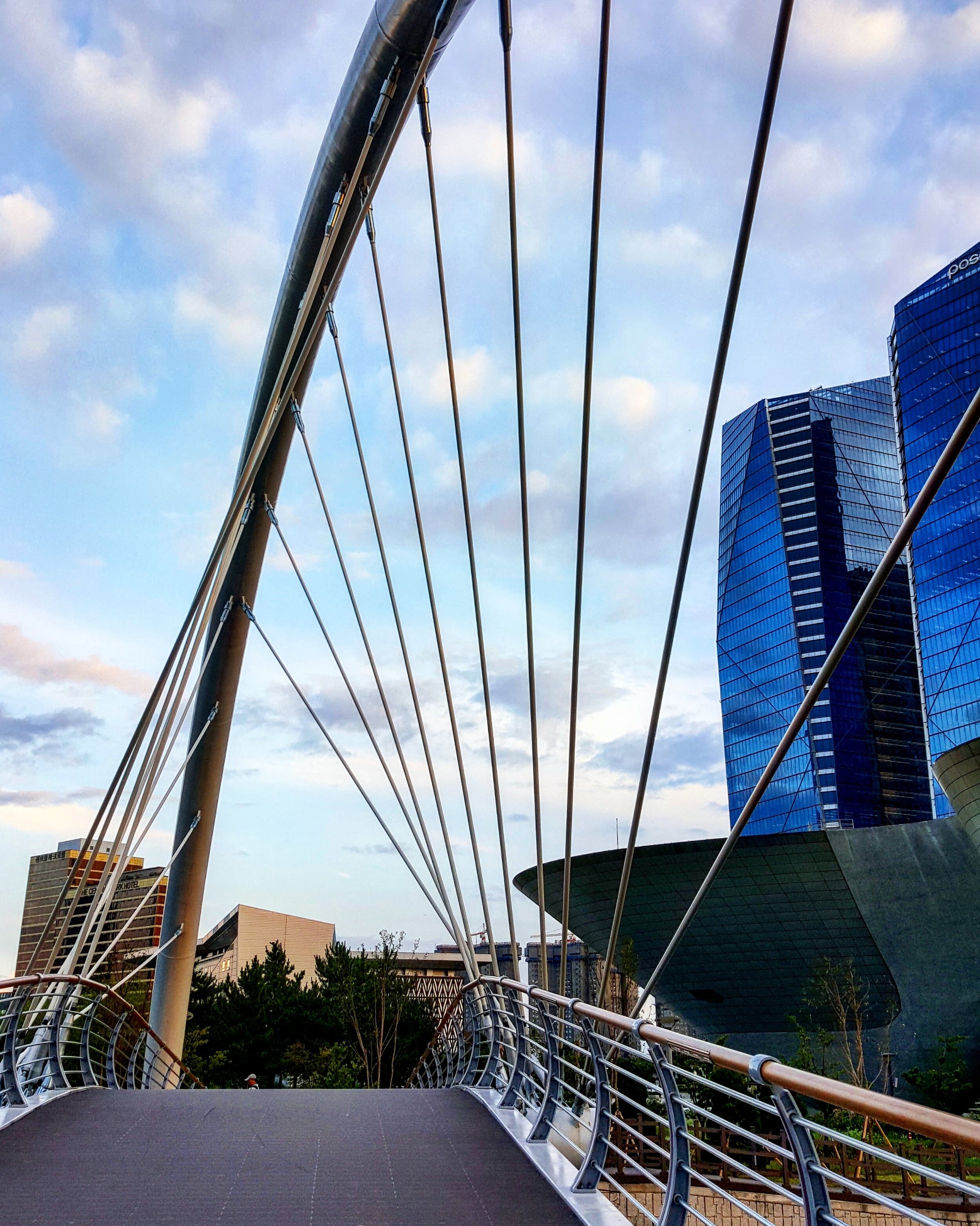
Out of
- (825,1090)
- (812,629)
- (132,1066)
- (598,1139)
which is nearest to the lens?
(825,1090)

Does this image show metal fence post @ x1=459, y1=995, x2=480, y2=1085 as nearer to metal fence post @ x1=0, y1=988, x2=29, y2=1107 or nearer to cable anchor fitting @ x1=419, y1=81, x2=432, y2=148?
metal fence post @ x1=0, y1=988, x2=29, y2=1107

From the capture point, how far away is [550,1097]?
536 cm

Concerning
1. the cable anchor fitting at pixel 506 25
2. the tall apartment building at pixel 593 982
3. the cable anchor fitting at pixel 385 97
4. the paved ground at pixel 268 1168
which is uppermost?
the cable anchor fitting at pixel 385 97

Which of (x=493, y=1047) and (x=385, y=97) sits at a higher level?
(x=385, y=97)

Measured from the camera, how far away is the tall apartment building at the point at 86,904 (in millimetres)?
11875

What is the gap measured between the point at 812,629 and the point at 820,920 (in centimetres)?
4716

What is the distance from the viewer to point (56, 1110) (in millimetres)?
6512

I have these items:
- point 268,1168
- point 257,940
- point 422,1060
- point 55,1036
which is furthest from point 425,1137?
point 257,940

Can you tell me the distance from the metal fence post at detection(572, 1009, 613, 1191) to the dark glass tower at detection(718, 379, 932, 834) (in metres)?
86.4

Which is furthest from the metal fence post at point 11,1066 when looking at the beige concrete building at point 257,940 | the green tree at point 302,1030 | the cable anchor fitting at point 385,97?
the beige concrete building at point 257,940

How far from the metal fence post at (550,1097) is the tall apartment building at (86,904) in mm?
5050

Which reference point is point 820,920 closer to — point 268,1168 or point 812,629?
point 268,1168

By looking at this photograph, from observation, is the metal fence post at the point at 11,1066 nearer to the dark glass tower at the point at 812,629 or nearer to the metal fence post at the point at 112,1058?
the metal fence post at the point at 112,1058

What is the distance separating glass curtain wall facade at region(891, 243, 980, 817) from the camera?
65562 millimetres
